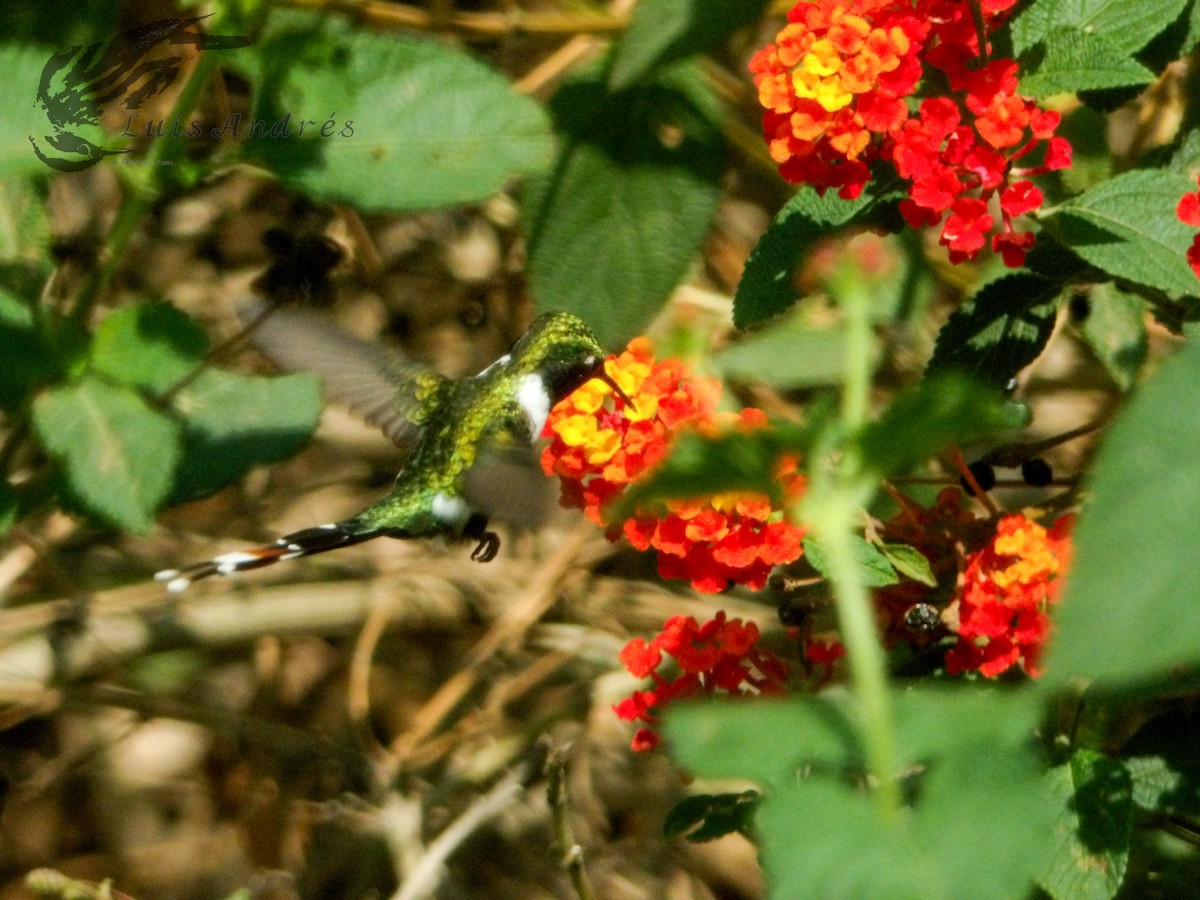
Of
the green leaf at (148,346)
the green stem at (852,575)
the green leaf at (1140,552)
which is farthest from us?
the green leaf at (148,346)

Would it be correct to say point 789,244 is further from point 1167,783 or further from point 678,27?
point 1167,783

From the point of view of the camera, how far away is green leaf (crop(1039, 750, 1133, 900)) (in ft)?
4.92

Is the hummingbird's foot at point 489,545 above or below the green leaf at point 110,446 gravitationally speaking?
below

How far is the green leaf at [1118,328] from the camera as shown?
1.95 metres

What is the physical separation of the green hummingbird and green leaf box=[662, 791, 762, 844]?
0.44 meters

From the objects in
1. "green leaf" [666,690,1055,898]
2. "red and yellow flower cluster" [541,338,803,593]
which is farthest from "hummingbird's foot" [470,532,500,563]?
"green leaf" [666,690,1055,898]

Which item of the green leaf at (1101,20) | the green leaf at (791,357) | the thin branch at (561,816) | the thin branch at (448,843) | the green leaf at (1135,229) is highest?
the green leaf at (1101,20)

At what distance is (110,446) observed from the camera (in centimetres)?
185

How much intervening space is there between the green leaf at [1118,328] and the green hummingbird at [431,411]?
69 centimetres

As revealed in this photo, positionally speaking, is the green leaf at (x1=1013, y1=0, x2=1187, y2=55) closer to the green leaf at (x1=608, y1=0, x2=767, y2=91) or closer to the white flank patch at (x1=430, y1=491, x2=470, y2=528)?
the green leaf at (x1=608, y1=0, x2=767, y2=91)

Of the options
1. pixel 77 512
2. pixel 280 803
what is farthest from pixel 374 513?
pixel 280 803

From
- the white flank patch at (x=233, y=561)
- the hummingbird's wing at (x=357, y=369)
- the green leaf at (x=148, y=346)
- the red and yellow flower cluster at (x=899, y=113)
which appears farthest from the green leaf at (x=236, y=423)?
the red and yellow flower cluster at (x=899, y=113)

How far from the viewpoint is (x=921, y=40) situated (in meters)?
1.56

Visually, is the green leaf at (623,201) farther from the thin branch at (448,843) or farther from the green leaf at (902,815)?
the green leaf at (902,815)
